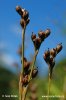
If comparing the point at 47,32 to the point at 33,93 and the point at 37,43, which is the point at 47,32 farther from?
the point at 33,93

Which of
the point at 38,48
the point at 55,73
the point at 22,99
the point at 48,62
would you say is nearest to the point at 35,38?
the point at 38,48

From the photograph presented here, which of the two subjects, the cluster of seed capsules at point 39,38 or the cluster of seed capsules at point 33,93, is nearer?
the cluster of seed capsules at point 39,38

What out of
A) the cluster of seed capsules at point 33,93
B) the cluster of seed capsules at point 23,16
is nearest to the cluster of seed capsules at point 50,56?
the cluster of seed capsules at point 23,16

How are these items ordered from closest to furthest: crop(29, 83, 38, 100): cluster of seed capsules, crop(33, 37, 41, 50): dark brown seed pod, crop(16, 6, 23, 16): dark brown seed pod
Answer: crop(33, 37, 41, 50): dark brown seed pod → crop(16, 6, 23, 16): dark brown seed pod → crop(29, 83, 38, 100): cluster of seed capsules

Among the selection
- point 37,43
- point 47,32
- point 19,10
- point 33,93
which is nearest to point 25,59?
point 37,43

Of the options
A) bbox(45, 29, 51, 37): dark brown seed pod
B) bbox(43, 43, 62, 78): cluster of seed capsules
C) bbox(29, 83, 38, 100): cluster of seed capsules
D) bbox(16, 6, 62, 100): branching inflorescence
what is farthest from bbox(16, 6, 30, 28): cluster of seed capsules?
bbox(29, 83, 38, 100): cluster of seed capsules

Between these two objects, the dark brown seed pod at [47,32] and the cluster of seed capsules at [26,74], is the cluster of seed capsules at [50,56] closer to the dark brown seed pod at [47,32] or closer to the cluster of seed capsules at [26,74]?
the dark brown seed pod at [47,32]

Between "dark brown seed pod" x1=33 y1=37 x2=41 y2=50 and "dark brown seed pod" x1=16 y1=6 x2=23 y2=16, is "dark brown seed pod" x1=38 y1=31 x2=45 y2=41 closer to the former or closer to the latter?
"dark brown seed pod" x1=33 y1=37 x2=41 y2=50

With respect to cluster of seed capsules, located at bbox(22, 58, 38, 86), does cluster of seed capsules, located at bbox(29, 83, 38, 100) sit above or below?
below

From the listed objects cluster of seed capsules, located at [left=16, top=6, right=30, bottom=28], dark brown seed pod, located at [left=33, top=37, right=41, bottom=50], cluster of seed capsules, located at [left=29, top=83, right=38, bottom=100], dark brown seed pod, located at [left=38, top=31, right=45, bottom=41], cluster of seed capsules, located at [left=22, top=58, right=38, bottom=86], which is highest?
cluster of seed capsules, located at [left=16, top=6, right=30, bottom=28]

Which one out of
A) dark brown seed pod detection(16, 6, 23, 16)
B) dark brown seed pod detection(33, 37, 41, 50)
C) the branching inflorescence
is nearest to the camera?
the branching inflorescence

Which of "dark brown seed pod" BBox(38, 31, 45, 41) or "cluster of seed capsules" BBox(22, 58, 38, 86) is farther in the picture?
"dark brown seed pod" BBox(38, 31, 45, 41)
